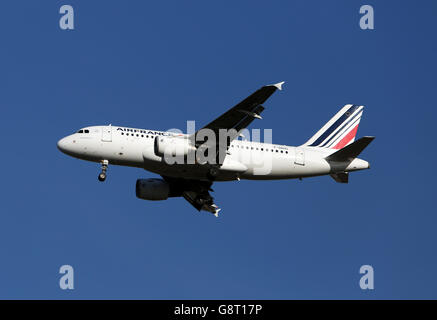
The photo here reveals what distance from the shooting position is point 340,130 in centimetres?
5800

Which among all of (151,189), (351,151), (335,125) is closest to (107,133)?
(151,189)

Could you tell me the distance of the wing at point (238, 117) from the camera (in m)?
46.2

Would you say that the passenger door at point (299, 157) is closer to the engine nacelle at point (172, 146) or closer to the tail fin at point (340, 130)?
the tail fin at point (340, 130)

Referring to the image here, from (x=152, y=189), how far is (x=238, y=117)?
10.5 meters

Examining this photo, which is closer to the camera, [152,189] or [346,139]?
[152,189]

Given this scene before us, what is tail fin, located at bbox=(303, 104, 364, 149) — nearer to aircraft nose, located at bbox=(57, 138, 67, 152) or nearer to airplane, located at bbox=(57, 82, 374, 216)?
airplane, located at bbox=(57, 82, 374, 216)

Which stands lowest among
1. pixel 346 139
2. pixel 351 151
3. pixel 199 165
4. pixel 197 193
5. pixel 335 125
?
pixel 197 193

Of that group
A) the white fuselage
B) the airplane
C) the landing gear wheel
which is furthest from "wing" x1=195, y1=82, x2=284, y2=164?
the white fuselage

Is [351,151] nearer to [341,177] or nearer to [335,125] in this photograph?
[341,177]

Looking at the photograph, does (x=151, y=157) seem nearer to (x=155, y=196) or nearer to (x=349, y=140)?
(x=155, y=196)

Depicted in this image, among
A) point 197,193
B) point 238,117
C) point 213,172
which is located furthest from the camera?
point 197,193

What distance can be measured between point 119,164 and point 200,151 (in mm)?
5619

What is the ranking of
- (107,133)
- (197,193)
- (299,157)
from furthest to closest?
(197,193) < (299,157) < (107,133)
